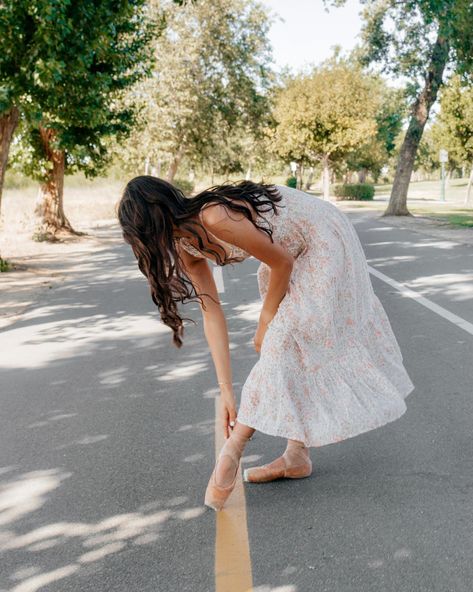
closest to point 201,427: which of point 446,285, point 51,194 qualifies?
point 446,285

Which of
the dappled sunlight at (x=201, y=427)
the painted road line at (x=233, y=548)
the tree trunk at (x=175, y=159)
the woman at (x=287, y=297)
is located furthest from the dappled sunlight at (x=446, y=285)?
the tree trunk at (x=175, y=159)

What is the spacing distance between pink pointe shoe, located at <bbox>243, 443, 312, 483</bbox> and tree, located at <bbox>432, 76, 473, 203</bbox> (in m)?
35.0

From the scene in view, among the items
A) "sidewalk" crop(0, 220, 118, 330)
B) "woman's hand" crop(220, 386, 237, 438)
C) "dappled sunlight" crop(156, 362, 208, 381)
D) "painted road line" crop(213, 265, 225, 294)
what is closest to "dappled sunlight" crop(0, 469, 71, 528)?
"woman's hand" crop(220, 386, 237, 438)

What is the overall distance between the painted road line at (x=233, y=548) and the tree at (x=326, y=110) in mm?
43347

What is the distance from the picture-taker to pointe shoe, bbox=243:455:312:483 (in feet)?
13.2

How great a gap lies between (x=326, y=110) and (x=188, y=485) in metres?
44.5

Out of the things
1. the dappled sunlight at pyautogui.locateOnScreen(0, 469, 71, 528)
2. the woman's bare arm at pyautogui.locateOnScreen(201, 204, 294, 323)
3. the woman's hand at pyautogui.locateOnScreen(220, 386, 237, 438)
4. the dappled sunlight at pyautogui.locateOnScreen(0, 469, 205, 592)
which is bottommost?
the dappled sunlight at pyautogui.locateOnScreen(0, 469, 71, 528)

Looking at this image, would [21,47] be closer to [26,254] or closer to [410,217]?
[26,254]

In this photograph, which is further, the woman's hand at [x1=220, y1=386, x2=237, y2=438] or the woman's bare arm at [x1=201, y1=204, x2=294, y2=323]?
the woman's hand at [x1=220, y1=386, x2=237, y2=438]

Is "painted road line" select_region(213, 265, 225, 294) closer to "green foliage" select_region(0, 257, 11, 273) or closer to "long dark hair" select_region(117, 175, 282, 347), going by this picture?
"green foliage" select_region(0, 257, 11, 273)

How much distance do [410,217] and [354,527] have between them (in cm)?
2621

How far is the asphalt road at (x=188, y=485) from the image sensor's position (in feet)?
10.2

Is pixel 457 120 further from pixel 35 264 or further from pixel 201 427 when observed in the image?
pixel 201 427

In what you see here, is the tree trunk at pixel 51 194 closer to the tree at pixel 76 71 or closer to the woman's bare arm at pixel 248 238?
the tree at pixel 76 71
